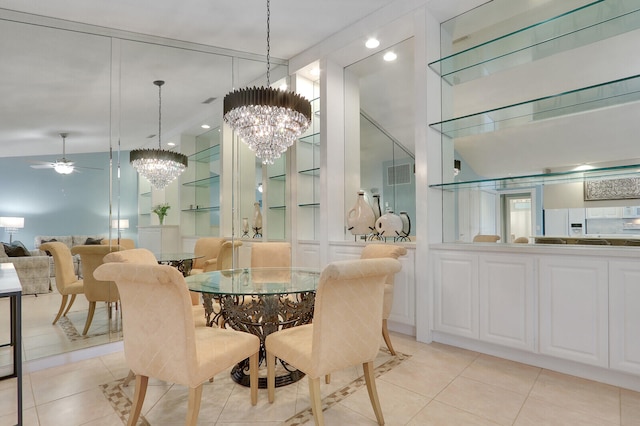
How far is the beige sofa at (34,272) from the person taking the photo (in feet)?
9.37

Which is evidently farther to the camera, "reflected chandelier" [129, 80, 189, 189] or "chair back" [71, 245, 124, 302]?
"reflected chandelier" [129, 80, 189, 189]

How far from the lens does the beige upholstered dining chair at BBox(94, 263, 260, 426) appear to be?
1504 millimetres

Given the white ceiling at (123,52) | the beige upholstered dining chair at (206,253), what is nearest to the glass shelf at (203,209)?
the beige upholstered dining chair at (206,253)

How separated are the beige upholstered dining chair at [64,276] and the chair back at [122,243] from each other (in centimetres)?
29

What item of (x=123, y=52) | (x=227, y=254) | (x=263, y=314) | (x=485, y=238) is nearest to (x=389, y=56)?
(x=485, y=238)

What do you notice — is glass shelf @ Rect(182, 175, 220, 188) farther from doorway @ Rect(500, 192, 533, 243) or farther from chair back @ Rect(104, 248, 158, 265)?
doorway @ Rect(500, 192, 533, 243)

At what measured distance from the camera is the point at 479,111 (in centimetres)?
314

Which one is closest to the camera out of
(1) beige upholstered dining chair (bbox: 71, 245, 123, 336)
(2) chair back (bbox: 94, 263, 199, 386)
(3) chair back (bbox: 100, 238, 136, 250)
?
(2) chair back (bbox: 94, 263, 199, 386)

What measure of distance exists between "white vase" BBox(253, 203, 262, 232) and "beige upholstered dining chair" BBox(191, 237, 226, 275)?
0.47 m

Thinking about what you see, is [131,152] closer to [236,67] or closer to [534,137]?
[236,67]

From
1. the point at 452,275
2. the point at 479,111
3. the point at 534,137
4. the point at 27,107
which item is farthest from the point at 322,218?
the point at 27,107

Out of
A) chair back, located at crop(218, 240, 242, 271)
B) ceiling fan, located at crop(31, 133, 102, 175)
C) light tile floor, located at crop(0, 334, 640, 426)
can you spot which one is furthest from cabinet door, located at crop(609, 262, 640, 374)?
ceiling fan, located at crop(31, 133, 102, 175)

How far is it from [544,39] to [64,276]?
432 cm

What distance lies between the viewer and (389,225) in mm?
3584
